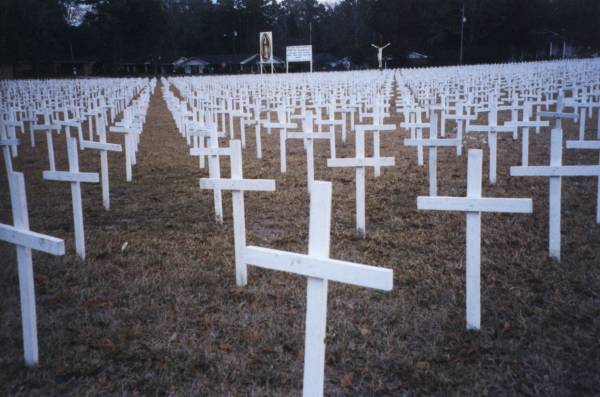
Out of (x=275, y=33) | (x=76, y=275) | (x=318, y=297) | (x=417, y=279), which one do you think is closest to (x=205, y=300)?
(x=76, y=275)

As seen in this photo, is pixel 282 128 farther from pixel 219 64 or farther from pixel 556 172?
pixel 219 64

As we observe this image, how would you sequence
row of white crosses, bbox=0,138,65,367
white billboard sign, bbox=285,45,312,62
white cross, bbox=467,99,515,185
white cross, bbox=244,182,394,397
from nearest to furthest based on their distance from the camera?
white cross, bbox=244,182,394,397 → row of white crosses, bbox=0,138,65,367 → white cross, bbox=467,99,515,185 → white billboard sign, bbox=285,45,312,62

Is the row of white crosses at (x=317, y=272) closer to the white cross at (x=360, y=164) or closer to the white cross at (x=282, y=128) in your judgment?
the white cross at (x=360, y=164)

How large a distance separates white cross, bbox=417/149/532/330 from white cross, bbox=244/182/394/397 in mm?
1312

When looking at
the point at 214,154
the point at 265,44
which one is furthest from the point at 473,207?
the point at 265,44

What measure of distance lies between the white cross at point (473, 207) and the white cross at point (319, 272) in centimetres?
131

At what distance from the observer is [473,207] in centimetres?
337

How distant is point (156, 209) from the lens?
691 centimetres

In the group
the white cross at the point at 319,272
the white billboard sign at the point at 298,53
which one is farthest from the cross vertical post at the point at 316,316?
the white billboard sign at the point at 298,53

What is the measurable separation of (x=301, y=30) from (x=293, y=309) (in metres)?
90.9

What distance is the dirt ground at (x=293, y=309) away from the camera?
3.04 m

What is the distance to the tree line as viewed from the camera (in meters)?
60.8

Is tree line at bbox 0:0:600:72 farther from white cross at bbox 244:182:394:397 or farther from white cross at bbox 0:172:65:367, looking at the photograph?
white cross at bbox 244:182:394:397

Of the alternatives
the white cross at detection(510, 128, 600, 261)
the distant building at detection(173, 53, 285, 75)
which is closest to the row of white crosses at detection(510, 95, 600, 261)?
the white cross at detection(510, 128, 600, 261)
